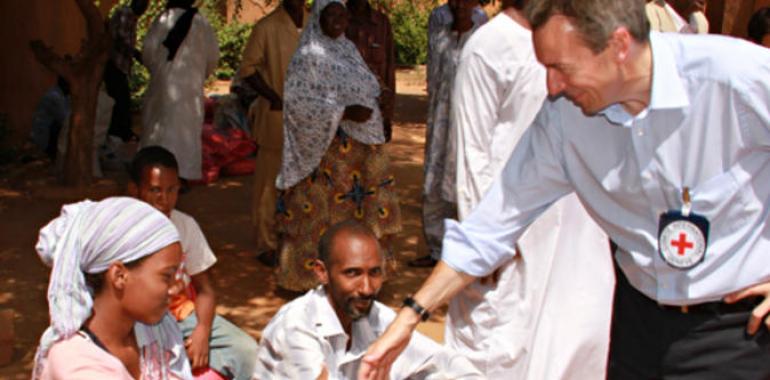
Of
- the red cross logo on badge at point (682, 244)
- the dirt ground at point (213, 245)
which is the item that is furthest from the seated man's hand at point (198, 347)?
the red cross logo on badge at point (682, 244)

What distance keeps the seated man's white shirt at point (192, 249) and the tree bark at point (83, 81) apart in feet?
15.0

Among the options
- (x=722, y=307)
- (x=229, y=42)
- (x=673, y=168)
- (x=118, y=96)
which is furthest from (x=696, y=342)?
(x=229, y=42)

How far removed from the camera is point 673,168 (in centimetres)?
245

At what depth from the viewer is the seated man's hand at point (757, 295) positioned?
2428 millimetres

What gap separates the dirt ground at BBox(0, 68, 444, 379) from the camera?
19.3 feet

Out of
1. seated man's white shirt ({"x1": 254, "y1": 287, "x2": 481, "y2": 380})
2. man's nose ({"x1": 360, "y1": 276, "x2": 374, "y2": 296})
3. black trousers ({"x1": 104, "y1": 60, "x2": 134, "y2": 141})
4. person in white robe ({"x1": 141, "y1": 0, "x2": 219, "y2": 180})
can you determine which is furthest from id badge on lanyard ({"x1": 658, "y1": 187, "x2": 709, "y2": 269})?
black trousers ({"x1": 104, "y1": 60, "x2": 134, "y2": 141})

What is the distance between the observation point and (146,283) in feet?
9.45

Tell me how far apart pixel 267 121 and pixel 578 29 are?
14.7 feet

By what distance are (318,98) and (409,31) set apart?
13905 millimetres

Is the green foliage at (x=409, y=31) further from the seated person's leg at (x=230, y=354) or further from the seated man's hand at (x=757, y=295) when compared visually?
the seated man's hand at (x=757, y=295)

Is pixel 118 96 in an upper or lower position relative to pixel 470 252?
lower

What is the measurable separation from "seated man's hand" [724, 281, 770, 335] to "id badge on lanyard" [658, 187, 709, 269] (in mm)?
136

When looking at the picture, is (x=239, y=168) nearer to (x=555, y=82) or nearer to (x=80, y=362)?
(x=80, y=362)

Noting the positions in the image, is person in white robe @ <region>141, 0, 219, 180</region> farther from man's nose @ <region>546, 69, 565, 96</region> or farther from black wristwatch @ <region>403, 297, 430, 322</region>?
man's nose @ <region>546, 69, 565, 96</region>
